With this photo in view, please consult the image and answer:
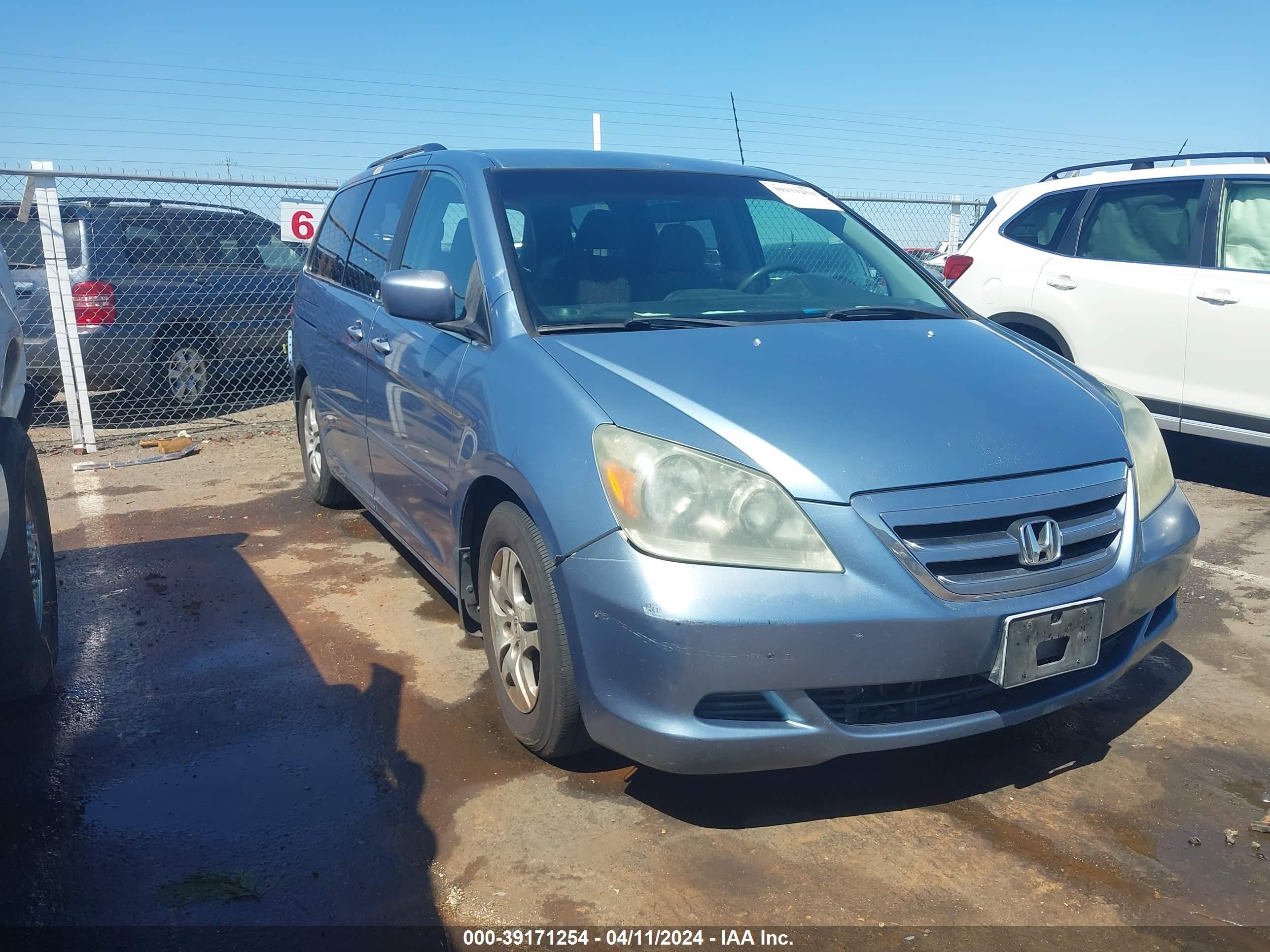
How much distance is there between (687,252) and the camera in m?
3.60

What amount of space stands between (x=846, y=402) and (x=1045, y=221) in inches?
186

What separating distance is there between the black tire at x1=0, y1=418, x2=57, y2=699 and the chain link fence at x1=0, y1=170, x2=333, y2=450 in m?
4.43

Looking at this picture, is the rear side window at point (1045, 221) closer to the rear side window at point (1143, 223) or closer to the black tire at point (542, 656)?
the rear side window at point (1143, 223)

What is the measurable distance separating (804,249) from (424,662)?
2122 millimetres

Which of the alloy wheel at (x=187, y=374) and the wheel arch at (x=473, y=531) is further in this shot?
the alloy wheel at (x=187, y=374)

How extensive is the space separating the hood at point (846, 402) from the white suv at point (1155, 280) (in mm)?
3098

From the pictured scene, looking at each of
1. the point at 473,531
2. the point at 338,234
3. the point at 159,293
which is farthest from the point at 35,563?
the point at 159,293

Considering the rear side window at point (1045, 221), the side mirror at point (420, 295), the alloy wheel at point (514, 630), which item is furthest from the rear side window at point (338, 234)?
the rear side window at point (1045, 221)

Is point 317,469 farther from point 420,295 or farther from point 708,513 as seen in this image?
point 708,513

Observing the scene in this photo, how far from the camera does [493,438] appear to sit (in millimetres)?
2945

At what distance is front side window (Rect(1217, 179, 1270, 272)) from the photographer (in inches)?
227

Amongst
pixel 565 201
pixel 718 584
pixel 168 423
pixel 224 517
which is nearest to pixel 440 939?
pixel 718 584

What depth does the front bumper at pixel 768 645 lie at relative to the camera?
7.63 ft

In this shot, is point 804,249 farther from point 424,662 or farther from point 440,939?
point 440,939
